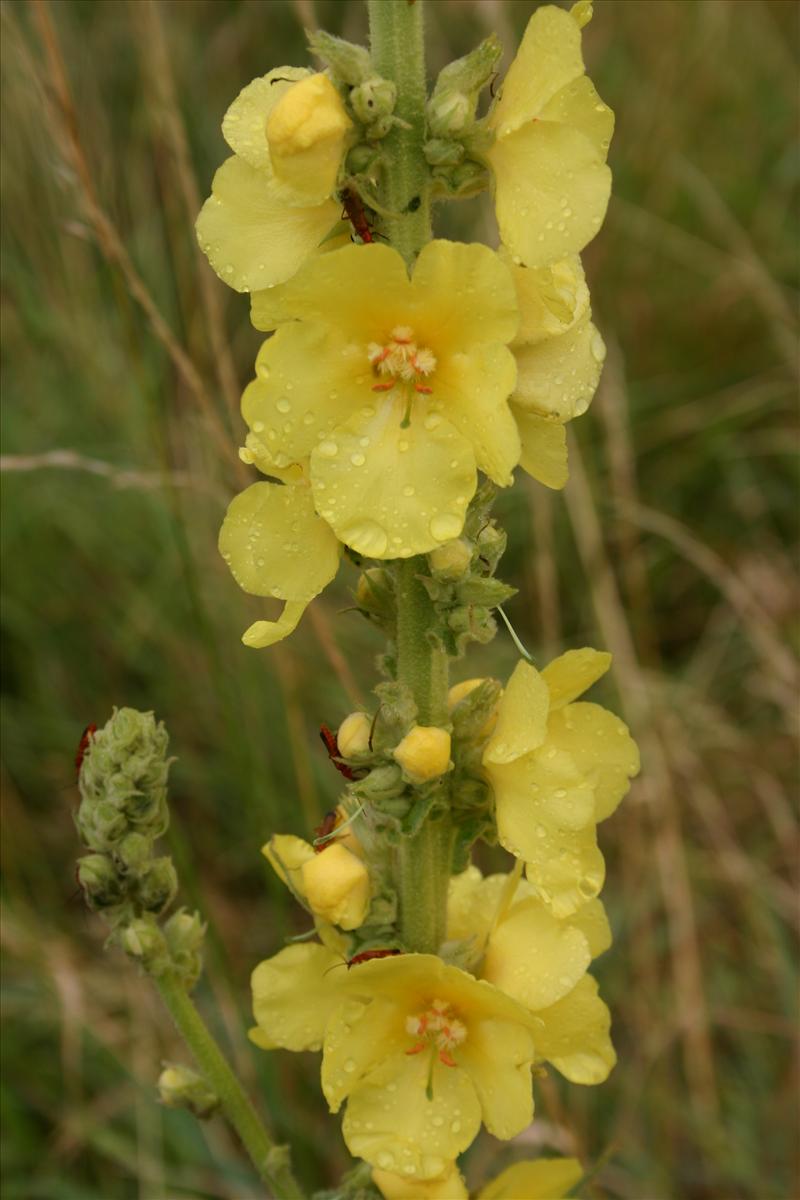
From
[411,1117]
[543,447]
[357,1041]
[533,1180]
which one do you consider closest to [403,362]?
[543,447]

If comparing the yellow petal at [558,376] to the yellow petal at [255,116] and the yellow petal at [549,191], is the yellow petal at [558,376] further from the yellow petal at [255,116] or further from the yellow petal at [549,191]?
the yellow petal at [255,116]

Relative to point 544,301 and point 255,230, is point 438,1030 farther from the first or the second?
point 255,230

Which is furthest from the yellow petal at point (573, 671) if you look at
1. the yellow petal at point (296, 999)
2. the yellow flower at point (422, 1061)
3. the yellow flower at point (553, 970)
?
the yellow petal at point (296, 999)

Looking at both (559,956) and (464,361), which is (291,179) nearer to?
(464,361)

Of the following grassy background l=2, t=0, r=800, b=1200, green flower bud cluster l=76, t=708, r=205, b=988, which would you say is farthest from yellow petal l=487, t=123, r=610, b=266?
grassy background l=2, t=0, r=800, b=1200

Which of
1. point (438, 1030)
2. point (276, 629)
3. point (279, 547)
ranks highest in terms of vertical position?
point (279, 547)

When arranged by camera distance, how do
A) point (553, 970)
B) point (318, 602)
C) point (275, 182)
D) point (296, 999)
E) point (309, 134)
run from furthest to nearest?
point (318, 602) < point (296, 999) < point (553, 970) < point (275, 182) < point (309, 134)

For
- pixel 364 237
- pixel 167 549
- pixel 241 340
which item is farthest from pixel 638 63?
pixel 364 237
